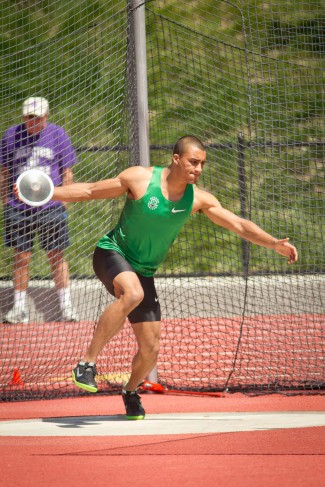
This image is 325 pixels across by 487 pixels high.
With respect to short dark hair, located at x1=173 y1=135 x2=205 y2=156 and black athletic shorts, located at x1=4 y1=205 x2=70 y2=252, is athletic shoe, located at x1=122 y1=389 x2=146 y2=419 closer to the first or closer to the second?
short dark hair, located at x1=173 y1=135 x2=205 y2=156

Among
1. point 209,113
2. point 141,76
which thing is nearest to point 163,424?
point 141,76

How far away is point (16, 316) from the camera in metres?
10.7

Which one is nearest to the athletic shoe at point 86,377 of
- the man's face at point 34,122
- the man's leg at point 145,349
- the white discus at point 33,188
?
the man's leg at point 145,349

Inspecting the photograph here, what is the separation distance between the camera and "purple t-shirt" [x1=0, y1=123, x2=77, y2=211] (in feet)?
33.3

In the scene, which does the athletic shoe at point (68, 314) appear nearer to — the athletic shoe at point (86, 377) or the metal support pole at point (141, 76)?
the metal support pole at point (141, 76)

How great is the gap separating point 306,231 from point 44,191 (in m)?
4.91

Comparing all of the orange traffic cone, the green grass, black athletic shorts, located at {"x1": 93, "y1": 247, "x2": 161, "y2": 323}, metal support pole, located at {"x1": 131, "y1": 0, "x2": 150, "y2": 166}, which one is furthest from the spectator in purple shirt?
black athletic shorts, located at {"x1": 93, "y1": 247, "x2": 161, "y2": 323}

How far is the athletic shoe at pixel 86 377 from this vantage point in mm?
6402

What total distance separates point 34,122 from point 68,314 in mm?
2117

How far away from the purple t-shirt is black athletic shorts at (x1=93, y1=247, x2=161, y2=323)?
335 cm

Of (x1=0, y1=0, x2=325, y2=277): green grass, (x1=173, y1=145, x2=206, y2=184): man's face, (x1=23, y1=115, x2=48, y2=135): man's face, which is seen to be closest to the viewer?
(x1=173, y1=145, x2=206, y2=184): man's face

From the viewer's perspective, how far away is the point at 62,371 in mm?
8727

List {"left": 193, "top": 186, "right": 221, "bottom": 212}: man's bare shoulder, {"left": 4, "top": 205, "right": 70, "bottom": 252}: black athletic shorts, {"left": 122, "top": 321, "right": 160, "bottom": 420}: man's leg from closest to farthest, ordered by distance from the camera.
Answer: {"left": 122, "top": 321, "right": 160, "bottom": 420}: man's leg → {"left": 193, "top": 186, "right": 221, "bottom": 212}: man's bare shoulder → {"left": 4, "top": 205, "right": 70, "bottom": 252}: black athletic shorts

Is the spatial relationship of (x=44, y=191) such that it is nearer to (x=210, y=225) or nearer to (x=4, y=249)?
(x=4, y=249)
